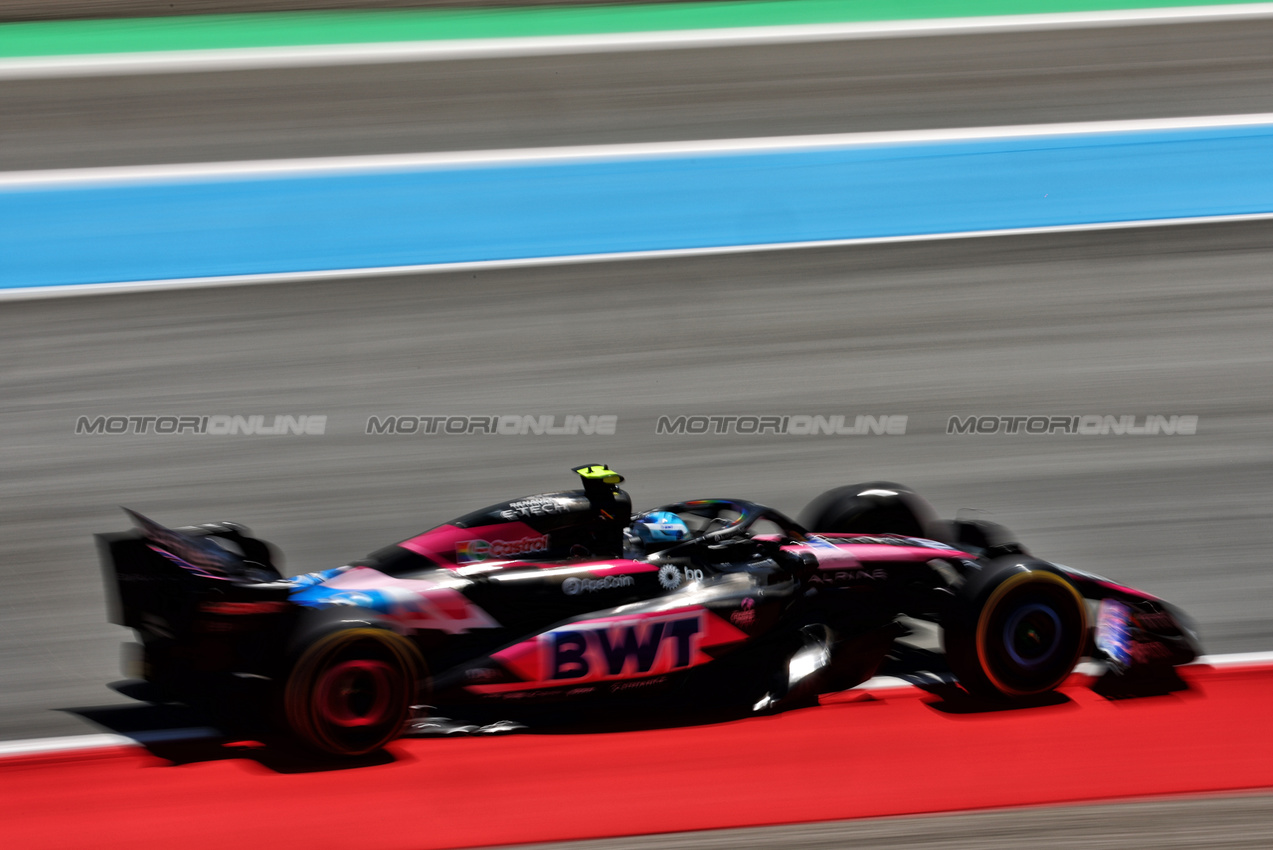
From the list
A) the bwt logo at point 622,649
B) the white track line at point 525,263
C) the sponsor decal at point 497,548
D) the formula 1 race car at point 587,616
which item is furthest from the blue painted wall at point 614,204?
the bwt logo at point 622,649

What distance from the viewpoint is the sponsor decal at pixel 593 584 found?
18.5ft

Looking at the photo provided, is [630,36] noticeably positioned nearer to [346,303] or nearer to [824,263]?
[824,263]

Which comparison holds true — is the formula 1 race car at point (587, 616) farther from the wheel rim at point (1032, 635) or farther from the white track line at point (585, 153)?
the white track line at point (585, 153)

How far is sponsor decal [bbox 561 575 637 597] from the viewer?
5648mm

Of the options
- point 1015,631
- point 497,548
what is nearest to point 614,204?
point 497,548

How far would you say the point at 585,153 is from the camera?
10.5 metres

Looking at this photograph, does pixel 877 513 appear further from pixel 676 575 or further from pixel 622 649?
pixel 622 649

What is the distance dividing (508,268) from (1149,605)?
16.4ft

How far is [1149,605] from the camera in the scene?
6234 millimetres

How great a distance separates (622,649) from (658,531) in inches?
28.2

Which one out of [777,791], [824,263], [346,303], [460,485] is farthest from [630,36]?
[777,791]

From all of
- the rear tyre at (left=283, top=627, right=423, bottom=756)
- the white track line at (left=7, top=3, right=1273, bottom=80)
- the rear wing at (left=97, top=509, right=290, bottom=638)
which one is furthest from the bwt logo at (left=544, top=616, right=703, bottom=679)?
the white track line at (left=7, top=3, right=1273, bottom=80)

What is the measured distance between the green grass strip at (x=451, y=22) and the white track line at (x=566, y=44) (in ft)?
0.68

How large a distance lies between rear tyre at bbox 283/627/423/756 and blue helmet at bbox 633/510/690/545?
133cm
